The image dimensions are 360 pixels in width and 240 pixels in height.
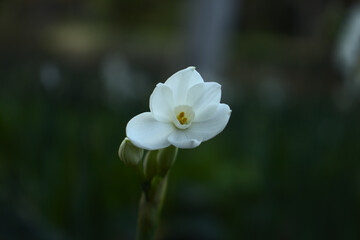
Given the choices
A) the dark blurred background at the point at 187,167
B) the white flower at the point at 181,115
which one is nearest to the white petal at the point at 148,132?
the white flower at the point at 181,115

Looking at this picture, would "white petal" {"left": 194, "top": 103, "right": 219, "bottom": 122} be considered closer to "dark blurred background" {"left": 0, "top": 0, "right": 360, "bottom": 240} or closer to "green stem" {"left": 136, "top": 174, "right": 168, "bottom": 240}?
"green stem" {"left": 136, "top": 174, "right": 168, "bottom": 240}

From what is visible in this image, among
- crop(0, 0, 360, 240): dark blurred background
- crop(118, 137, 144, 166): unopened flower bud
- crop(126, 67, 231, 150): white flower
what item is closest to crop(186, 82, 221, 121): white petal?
crop(126, 67, 231, 150): white flower

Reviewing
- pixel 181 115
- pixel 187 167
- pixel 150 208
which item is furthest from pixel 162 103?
pixel 187 167

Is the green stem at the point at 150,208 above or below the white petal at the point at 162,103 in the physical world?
below

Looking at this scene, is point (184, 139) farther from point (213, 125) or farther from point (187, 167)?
point (187, 167)

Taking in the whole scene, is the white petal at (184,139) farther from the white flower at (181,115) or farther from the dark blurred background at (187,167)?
the dark blurred background at (187,167)

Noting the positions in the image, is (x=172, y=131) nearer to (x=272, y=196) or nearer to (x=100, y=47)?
(x=272, y=196)
